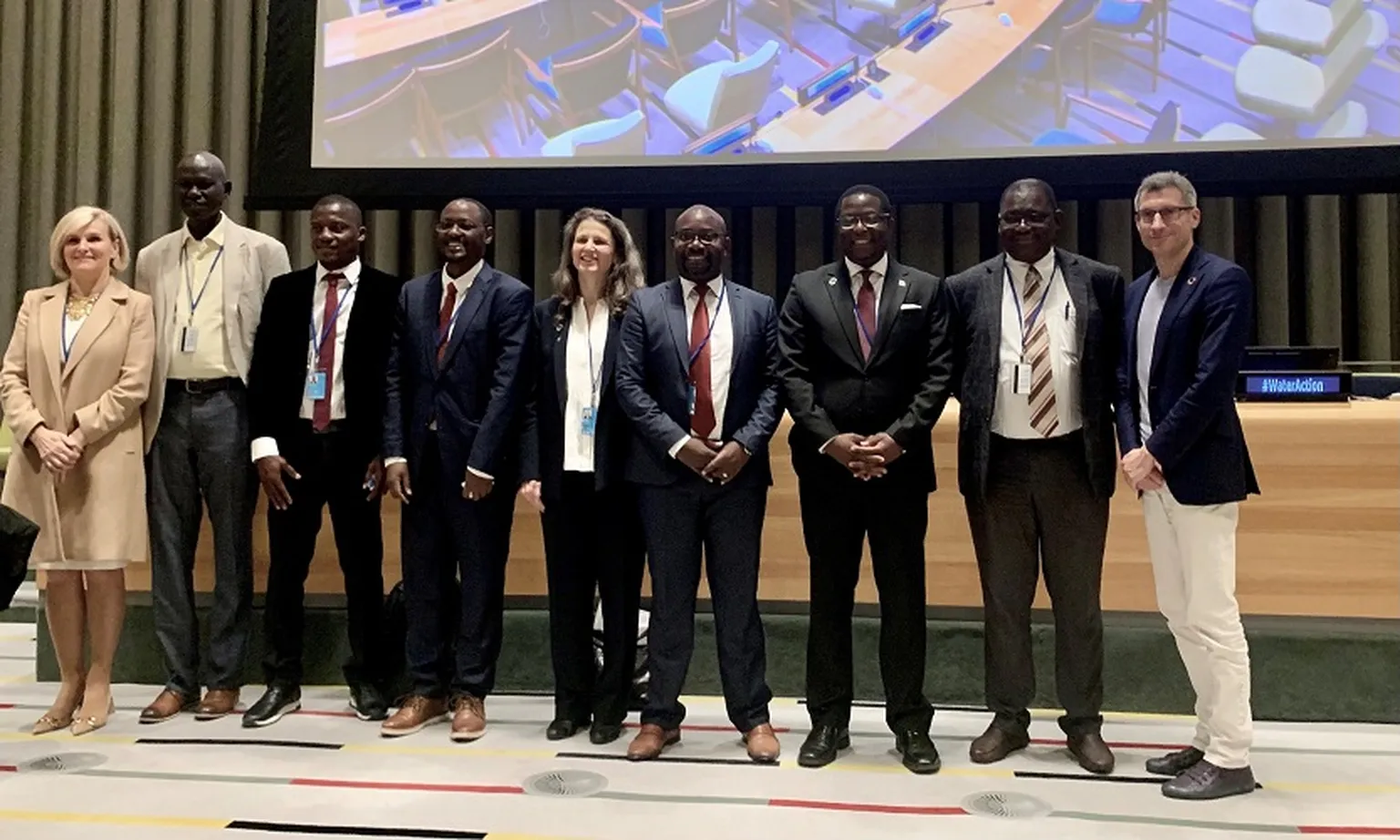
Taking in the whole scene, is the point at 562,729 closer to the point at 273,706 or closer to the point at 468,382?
the point at 273,706

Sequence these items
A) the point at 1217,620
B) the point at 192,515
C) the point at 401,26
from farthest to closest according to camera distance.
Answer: the point at 401,26 → the point at 192,515 → the point at 1217,620

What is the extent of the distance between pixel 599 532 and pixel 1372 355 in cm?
401

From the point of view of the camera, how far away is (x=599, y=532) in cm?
298

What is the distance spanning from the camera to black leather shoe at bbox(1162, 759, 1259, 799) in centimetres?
250

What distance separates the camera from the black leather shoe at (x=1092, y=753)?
268 cm

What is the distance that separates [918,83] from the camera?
4.47 meters

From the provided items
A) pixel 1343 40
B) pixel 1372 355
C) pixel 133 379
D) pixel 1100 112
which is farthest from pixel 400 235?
pixel 1372 355

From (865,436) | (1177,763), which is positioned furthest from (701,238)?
(1177,763)

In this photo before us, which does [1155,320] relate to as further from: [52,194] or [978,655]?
[52,194]

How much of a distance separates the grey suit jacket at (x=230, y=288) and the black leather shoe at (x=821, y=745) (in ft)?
6.92

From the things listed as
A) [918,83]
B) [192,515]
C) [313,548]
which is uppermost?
[918,83]

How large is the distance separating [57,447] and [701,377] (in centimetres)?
197

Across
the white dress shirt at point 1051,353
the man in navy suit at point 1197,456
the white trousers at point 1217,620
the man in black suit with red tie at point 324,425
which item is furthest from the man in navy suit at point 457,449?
the white trousers at point 1217,620

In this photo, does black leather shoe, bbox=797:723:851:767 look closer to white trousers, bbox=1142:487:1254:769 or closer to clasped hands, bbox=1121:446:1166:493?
white trousers, bbox=1142:487:1254:769
